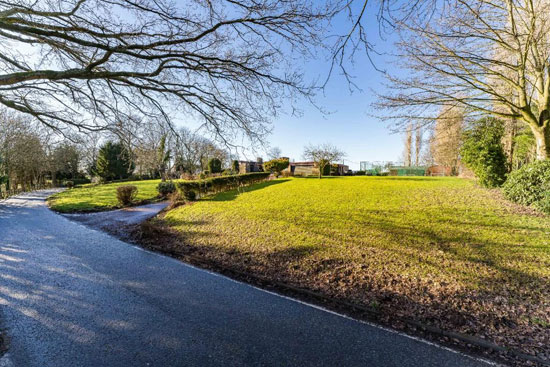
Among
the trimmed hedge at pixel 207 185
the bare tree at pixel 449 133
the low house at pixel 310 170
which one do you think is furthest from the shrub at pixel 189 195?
the low house at pixel 310 170

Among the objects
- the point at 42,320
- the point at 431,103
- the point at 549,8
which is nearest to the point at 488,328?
the point at 42,320

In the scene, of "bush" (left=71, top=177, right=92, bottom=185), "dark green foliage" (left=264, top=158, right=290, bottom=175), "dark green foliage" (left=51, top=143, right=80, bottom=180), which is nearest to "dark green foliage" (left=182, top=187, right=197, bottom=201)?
"dark green foliage" (left=264, top=158, right=290, bottom=175)

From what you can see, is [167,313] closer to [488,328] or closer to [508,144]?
[488,328]

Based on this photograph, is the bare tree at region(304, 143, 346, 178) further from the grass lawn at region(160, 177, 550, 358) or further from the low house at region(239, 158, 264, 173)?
the grass lawn at region(160, 177, 550, 358)

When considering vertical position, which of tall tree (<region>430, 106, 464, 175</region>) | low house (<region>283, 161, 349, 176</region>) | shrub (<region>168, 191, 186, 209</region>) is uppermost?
tall tree (<region>430, 106, 464, 175</region>)

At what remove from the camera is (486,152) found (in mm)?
10078

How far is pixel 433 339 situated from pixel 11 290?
6828 millimetres

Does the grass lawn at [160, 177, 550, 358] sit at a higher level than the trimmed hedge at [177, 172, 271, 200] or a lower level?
lower

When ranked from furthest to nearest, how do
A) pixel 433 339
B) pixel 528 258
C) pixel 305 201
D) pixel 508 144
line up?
pixel 508 144
pixel 305 201
pixel 528 258
pixel 433 339

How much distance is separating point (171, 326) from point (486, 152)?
13399 millimetres

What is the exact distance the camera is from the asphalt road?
2439 mm

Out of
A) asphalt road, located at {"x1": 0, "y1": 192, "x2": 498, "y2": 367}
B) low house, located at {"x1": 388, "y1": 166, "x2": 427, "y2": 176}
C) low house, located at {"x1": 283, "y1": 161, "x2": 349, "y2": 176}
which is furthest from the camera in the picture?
low house, located at {"x1": 388, "y1": 166, "x2": 427, "y2": 176}

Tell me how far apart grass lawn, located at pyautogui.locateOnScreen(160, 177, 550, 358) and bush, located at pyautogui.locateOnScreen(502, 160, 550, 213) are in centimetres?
42

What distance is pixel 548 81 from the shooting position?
283 inches
